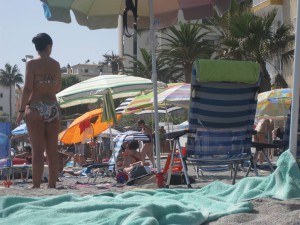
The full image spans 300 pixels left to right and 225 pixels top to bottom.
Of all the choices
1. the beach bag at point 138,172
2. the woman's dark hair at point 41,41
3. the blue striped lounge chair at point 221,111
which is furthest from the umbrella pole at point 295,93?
the beach bag at point 138,172

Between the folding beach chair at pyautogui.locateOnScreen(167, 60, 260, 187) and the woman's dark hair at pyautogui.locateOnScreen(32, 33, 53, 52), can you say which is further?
the woman's dark hair at pyautogui.locateOnScreen(32, 33, 53, 52)

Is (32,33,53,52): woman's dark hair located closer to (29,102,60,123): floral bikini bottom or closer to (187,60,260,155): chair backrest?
(29,102,60,123): floral bikini bottom

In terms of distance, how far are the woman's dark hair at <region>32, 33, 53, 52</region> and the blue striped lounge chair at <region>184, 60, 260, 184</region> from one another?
1.89 meters

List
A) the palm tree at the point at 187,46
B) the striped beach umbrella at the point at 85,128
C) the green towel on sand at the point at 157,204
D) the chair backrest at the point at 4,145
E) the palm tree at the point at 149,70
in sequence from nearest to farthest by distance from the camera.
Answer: the green towel on sand at the point at 157,204, the chair backrest at the point at 4,145, the striped beach umbrella at the point at 85,128, the palm tree at the point at 187,46, the palm tree at the point at 149,70

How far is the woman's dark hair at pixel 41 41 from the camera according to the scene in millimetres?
7469

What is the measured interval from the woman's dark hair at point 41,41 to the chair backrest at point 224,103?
1.89 m

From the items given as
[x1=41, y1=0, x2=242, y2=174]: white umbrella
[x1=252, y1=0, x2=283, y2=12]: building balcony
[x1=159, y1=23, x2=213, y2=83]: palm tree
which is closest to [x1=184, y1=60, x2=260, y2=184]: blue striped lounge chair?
[x1=41, y1=0, x2=242, y2=174]: white umbrella

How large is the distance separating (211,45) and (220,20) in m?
7.68

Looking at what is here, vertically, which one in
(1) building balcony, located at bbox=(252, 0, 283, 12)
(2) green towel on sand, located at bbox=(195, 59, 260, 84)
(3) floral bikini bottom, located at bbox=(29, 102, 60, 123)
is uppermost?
(1) building balcony, located at bbox=(252, 0, 283, 12)

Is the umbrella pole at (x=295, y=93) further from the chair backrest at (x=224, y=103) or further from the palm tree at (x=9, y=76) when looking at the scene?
the palm tree at (x=9, y=76)

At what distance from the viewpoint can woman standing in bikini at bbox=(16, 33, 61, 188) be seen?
24.1 feet

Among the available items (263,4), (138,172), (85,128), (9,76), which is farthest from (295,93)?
(9,76)

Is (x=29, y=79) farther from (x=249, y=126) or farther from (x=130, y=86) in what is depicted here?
(x=130, y=86)

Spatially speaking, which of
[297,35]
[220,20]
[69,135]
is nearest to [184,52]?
[220,20]
